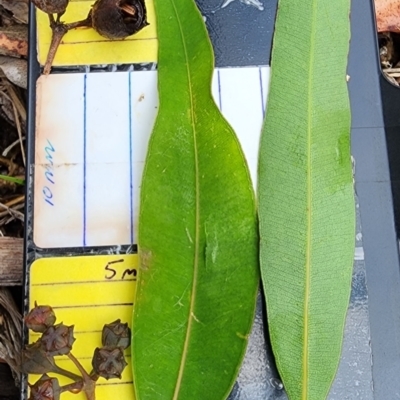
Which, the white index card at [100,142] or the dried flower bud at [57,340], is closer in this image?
the dried flower bud at [57,340]

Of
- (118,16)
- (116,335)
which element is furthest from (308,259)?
(118,16)

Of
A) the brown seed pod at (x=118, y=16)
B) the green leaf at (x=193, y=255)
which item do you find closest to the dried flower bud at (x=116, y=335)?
the green leaf at (x=193, y=255)

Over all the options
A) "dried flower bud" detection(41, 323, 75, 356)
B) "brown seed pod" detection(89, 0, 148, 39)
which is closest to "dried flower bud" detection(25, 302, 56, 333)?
"dried flower bud" detection(41, 323, 75, 356)

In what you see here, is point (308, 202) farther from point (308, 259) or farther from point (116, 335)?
point (116, 335)

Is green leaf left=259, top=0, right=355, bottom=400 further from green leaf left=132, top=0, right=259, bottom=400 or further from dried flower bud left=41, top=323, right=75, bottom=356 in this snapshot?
dried flower bud left=41, top=323, right=75, bottom=356

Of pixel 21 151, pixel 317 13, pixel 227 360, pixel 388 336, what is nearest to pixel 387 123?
pixel 317 13

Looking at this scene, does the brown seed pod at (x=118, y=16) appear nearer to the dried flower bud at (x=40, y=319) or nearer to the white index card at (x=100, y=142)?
the white index card at (x=100, y=142)
